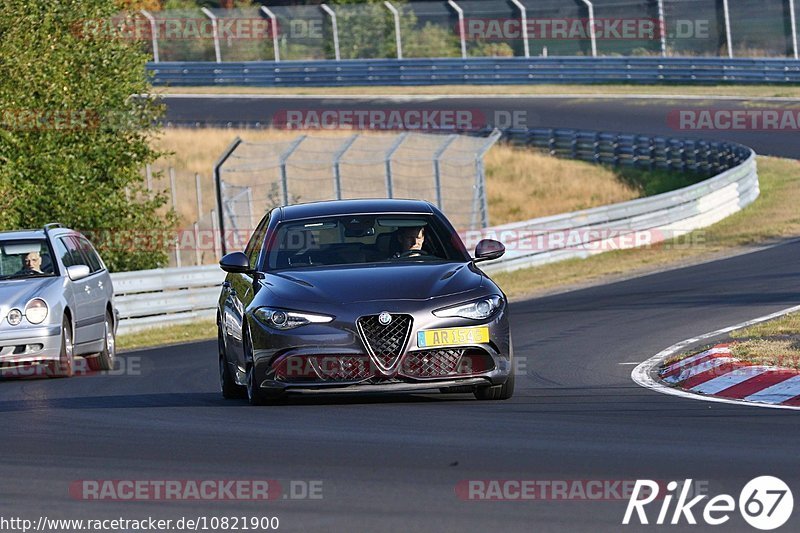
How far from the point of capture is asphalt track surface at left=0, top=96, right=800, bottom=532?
675 cm

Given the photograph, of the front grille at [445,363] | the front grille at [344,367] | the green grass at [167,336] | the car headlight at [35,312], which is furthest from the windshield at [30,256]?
the front grille at [445,363]

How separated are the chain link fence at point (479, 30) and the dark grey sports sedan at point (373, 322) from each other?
37.0 m

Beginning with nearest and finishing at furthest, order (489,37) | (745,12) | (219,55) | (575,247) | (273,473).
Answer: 1. (273,473)
2. (575,247)
3. (745,12)
4. (489,37)
5. (219,55)

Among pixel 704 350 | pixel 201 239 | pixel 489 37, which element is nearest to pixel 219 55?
pixel 489 37

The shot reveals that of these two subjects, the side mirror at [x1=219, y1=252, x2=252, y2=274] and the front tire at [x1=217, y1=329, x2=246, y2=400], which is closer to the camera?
the side mirror at [x1=219, y1=252, x2=252, y2=274]

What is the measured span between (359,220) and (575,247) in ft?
51.2

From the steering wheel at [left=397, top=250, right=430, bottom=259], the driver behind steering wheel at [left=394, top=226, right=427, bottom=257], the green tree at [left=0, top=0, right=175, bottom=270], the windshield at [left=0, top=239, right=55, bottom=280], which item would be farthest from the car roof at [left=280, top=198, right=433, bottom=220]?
the green tree at [left=0, top=0, right=175, bottom=270]

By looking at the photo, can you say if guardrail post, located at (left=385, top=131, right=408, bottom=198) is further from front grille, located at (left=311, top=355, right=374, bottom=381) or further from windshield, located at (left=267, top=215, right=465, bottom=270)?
front grille, located at (left=311, top=355, right=374, bottom=381)

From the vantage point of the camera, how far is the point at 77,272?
591 inches

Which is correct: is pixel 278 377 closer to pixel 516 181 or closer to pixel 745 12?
pixel 516 181

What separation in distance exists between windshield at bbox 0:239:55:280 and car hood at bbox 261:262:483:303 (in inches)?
203

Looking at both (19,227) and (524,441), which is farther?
(19,227)

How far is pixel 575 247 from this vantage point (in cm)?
2661

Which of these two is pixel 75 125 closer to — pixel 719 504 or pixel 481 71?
pixel 719 504
